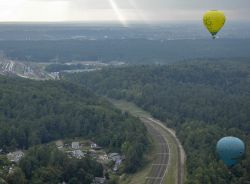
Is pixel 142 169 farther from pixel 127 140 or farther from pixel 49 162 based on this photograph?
pixel 49 162

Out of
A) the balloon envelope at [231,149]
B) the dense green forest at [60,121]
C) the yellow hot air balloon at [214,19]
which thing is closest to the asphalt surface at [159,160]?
the dense green forest at [60,121]

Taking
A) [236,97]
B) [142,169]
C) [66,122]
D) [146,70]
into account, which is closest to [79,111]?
[66,122]

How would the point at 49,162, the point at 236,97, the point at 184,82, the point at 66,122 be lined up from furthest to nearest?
the point at 184,82 → the point at 236,97 → the point at 66,122 → the point at 49,162

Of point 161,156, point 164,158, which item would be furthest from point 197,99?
point 164,158

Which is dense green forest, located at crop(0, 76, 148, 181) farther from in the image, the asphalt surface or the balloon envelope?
the balloon envelope

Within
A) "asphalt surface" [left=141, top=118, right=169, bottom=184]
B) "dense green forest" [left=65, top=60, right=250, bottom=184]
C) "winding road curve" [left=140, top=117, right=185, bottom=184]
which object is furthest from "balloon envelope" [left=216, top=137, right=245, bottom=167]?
"asphalt surface" [left=141, top=118, right=169, bottom=184]

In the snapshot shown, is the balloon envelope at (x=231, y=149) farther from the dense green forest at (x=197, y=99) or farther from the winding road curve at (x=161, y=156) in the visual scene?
the winding road curve at (x=161, y=156)
